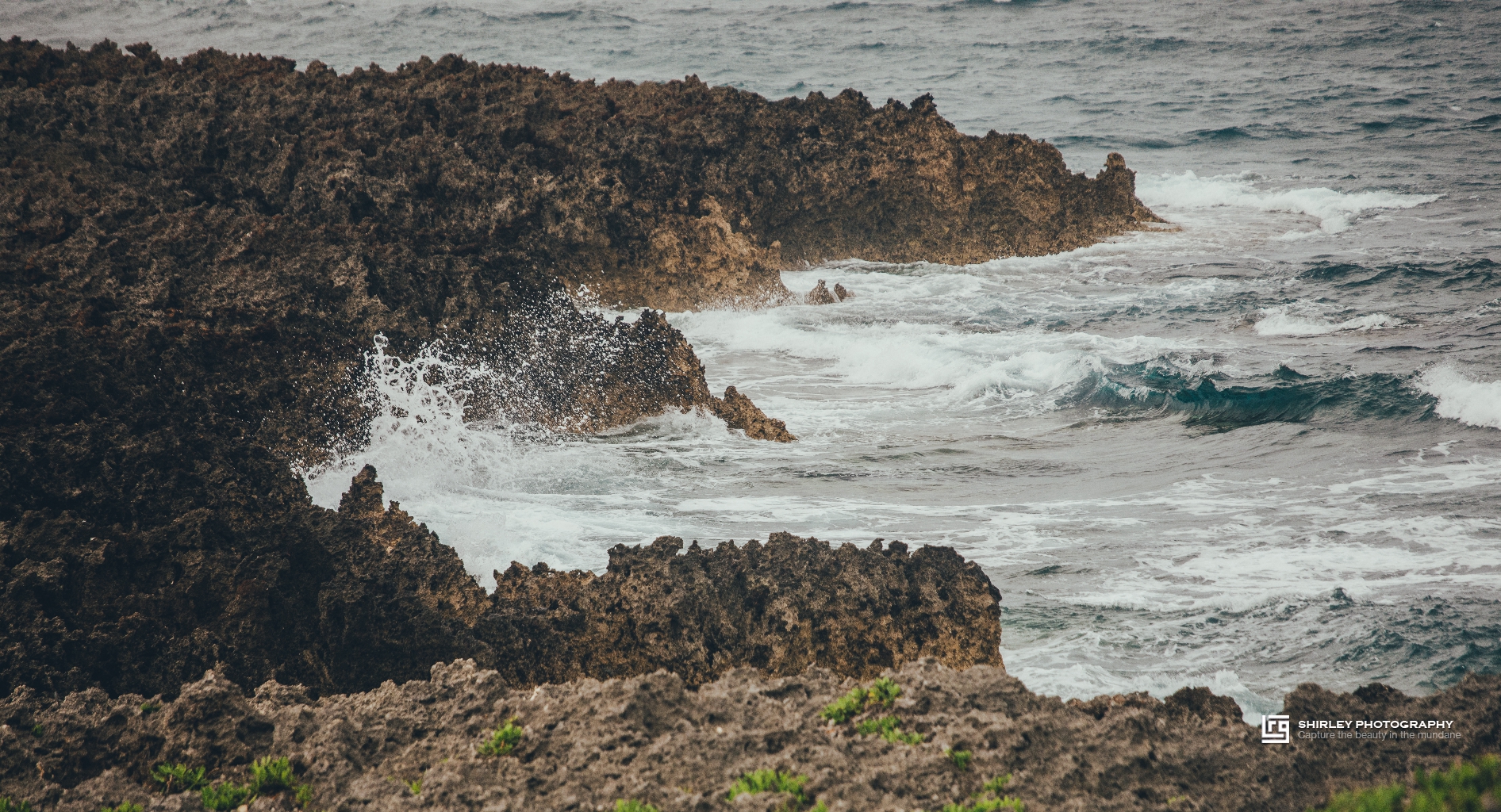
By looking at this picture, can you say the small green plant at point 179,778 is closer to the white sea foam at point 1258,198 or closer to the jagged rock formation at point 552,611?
the jagged rock formation at point 552,611

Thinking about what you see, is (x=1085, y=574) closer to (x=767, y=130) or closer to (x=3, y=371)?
(x=3, y=371)

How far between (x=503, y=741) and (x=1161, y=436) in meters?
11.4

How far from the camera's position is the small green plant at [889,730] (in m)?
4.74

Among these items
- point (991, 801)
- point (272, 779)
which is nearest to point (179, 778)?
point (272, 779)

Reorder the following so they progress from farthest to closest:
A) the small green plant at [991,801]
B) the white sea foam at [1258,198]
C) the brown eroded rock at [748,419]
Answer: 1. the white sea foam at [1258,198]
2. the brown eroded rock at [748,419]
3. the small green plant at [991,801]

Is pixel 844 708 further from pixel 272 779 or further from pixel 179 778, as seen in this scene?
pixel 179 778

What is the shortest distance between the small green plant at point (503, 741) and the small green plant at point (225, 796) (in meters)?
1.13

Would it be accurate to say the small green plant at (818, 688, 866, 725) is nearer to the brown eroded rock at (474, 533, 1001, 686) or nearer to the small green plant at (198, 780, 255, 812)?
the brown eroded rock at (474, 533, 1001, 686)

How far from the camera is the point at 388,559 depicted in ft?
24.7

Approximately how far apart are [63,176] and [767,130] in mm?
12849

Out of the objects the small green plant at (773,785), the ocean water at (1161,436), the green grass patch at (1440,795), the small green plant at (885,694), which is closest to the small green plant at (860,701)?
the small green plant at (885,694)

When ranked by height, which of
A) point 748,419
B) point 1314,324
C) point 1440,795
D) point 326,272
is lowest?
point 748,419

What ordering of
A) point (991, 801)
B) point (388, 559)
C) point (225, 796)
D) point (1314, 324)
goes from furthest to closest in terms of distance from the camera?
point (1314, 324)
point (388, 559)
point (225, 796)
point (991, 801)

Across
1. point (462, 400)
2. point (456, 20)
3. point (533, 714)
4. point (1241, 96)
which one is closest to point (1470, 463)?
point (533, 714)
